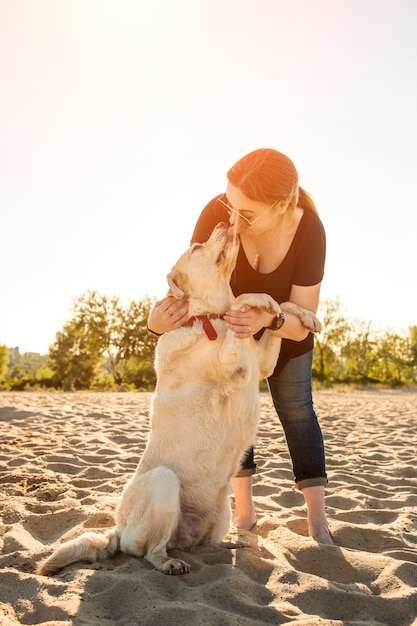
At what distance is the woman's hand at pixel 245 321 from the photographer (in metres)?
2.90

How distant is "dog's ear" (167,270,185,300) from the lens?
3.20m

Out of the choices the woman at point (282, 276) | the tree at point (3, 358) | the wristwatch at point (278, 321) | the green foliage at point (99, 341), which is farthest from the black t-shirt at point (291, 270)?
the tree at point (3, 358)

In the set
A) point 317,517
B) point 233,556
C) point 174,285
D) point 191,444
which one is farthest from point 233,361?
point 317,517

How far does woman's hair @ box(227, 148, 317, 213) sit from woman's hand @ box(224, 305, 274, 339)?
2.37 feet

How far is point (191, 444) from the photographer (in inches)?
114

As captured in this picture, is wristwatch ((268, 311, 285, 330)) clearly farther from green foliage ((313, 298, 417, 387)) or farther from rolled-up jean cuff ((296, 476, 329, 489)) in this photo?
green foliage ((313, 298, 417, 387))

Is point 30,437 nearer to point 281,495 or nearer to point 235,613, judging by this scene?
point 281,495

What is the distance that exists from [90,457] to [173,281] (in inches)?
114

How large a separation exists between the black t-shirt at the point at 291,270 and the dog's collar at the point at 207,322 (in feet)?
1.68

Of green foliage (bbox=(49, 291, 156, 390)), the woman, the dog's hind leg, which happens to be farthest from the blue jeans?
green foliage (bbox=(49, 291, 156, 390))

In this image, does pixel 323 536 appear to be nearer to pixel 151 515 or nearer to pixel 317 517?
pixel 317 517

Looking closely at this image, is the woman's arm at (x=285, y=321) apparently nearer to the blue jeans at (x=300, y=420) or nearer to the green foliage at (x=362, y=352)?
the blue jeans at (x=300, y=420)

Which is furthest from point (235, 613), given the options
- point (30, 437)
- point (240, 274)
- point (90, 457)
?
point (30, 437)

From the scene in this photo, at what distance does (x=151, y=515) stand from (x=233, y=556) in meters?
0.55
